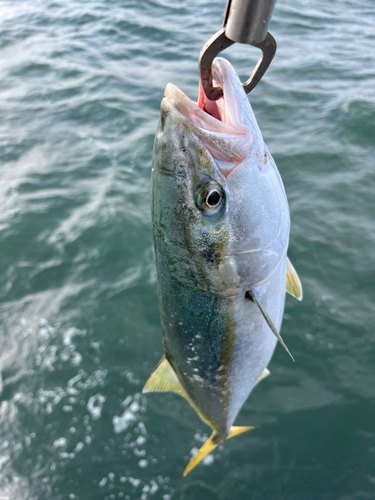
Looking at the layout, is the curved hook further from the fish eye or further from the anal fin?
the anal fin

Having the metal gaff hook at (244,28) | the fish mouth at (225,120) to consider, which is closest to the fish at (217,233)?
the fish mouth at (225,120)

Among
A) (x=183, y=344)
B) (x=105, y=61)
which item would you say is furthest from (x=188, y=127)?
(x=105, y=61)

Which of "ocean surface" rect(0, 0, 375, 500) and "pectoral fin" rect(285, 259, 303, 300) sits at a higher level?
"pectoral fin" rect(285, 259, 303, 300)

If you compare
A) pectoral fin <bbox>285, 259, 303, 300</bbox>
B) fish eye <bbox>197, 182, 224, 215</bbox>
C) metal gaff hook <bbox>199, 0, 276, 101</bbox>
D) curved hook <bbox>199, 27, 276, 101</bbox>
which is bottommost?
pectoral fin <bbox>285, 259, 303, 300</bbox>

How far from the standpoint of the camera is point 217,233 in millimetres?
1562

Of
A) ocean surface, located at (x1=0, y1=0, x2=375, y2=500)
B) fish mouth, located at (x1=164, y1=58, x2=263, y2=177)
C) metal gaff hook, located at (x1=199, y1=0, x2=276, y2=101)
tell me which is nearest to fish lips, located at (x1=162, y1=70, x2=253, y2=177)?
fish mouth, located at (x1=164, y1=58, x2=263, y2=177)

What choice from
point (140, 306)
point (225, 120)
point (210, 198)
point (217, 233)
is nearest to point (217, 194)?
point (210, 198)

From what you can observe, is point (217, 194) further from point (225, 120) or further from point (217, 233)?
point (225, 120)

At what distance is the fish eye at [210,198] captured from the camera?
147cm

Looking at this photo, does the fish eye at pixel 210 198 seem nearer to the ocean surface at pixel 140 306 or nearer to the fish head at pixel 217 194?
the fish head at pixel 217 194

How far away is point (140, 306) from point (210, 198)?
3.06 metres

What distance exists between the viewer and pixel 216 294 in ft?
5.57

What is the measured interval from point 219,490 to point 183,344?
190 centimetres

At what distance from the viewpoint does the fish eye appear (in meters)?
1.47
